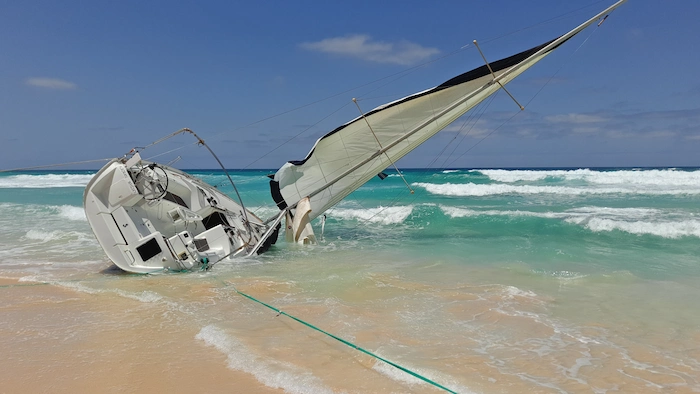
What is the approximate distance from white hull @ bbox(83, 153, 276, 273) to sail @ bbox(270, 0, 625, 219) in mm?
2096

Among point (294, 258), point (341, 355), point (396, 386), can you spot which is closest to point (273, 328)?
point (341, 355)

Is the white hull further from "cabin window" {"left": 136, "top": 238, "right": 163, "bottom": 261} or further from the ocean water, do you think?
the ocean water

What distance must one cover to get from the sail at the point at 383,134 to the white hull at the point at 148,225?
2.10 m

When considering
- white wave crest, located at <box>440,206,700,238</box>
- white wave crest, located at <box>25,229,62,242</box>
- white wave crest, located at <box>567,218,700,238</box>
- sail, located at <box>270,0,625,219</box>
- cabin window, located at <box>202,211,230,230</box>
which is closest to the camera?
sail, located at <box>270,0,625,219</box>

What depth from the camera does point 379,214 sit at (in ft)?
67.7

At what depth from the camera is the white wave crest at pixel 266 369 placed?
454 centimetres

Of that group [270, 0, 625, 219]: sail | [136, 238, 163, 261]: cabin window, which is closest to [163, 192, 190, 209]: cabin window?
[136, 238, 163, 261]: cabin window

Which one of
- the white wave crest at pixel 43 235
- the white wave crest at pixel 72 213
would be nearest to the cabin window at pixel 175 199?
the white wave crest at pixel 43 235

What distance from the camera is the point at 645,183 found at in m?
38.5

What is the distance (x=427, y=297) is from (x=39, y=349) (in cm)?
529

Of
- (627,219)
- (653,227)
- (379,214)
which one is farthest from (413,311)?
(627,219)

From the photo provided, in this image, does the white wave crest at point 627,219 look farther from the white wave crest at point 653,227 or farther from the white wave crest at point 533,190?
the white wave crest at point 533,190

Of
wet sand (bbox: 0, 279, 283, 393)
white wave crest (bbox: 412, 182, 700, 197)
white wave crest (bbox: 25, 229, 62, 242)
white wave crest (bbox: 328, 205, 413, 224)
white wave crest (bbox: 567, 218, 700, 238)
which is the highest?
white wave crest (bbox: 25, 229, 62, 242)

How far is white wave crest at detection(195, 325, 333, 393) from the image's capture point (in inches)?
179
